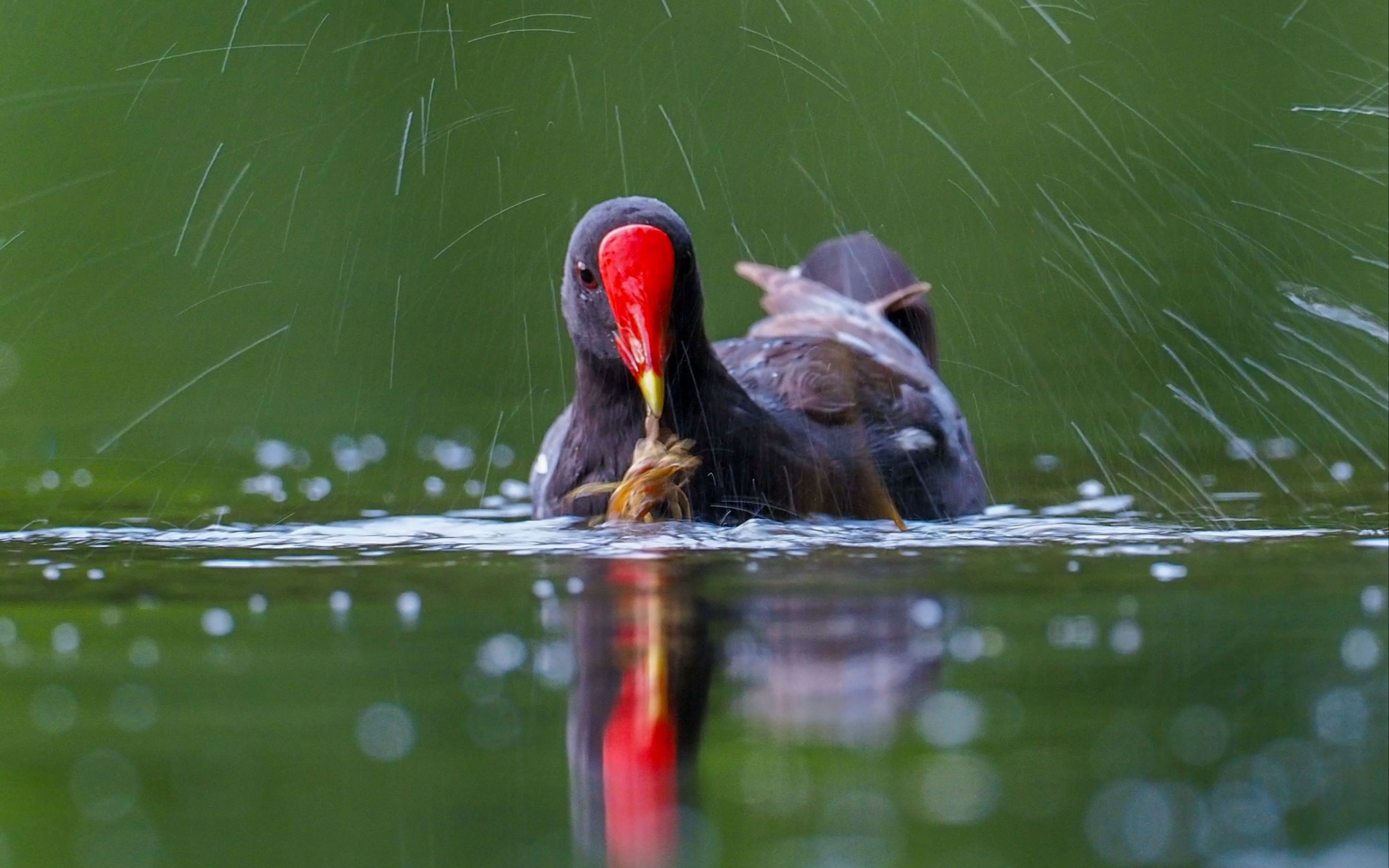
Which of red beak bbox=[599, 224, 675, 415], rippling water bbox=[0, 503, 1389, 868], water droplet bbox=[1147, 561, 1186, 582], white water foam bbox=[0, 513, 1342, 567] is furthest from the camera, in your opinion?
red beak bbox=[599, 224, 675, 415]

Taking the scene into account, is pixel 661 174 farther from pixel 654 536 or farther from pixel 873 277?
pixel 654 536

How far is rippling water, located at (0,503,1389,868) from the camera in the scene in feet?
8.95

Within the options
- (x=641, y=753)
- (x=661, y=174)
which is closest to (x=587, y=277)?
(x=641, y=753)

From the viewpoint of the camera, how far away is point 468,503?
21.8ft

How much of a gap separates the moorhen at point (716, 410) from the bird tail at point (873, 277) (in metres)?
1.00

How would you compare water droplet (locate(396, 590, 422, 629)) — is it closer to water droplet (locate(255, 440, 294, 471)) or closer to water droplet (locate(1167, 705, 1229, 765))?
water droplet (locate(1167, 705, 1229, 765))

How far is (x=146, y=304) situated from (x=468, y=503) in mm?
5923

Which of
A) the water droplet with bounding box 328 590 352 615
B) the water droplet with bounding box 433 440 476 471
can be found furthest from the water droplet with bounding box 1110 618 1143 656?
the water droplet with bounding box 433 440 476 471

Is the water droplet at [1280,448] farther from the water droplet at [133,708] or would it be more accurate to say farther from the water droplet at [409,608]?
the water droplet at [133,708]

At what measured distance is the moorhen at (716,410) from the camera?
18.7 feet

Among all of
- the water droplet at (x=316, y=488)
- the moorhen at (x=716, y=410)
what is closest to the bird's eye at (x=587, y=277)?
the moorhen at (x=716, y=410)

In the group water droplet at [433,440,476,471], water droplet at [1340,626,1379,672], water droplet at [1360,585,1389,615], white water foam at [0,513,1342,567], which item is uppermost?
water droplet at [433,440,476,471]

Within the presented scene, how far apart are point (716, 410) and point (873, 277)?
2.21 metres

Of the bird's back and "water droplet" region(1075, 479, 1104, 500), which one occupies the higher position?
the bird's back
